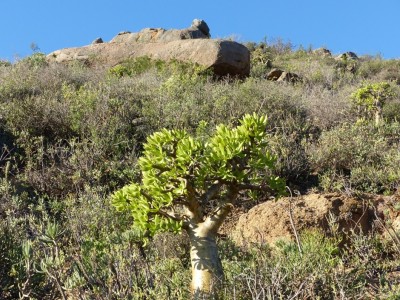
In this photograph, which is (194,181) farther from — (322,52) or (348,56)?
(322,52)

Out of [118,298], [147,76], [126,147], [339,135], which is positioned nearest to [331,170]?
[339,135]

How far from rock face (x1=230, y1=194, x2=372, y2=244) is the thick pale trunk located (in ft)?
4.57

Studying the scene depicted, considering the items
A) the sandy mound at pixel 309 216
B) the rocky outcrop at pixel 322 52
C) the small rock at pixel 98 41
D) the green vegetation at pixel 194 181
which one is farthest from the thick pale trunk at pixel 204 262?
the rocky outcrop at pixel 322 52

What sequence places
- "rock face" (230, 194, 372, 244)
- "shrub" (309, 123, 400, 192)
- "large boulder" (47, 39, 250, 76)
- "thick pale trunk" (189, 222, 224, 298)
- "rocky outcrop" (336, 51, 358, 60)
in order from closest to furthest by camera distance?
"thick pale trunk" (189, 222, 224, 298) < "rock face" (230, 194, 372, 244) < "shrub" (309, 123, 400, 192) < "large boulder" (47, 39, 250, 76) < "rocky outcrop" (336, 51, 358, 60)

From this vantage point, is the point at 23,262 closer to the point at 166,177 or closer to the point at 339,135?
the point at 166,177

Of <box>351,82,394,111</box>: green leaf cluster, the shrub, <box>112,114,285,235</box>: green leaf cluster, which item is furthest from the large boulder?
<box>112,114,285,235</box>: green leaf cluster

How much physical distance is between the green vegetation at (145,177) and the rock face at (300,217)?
0.20m

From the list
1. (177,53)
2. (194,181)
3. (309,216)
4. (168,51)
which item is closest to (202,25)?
(168,51)

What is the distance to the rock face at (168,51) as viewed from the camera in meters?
14.6

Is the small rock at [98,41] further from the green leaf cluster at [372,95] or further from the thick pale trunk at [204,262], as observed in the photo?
the thick pale trunk at [204,262]

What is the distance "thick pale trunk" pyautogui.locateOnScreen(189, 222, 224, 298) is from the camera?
3158 millimetres

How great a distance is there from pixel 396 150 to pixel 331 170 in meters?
1.21

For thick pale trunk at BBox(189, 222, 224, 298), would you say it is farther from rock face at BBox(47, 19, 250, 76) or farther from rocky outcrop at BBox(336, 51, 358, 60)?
rocky outcrop at BBox(336, 51, 358, 60)

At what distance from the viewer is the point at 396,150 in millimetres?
7043
